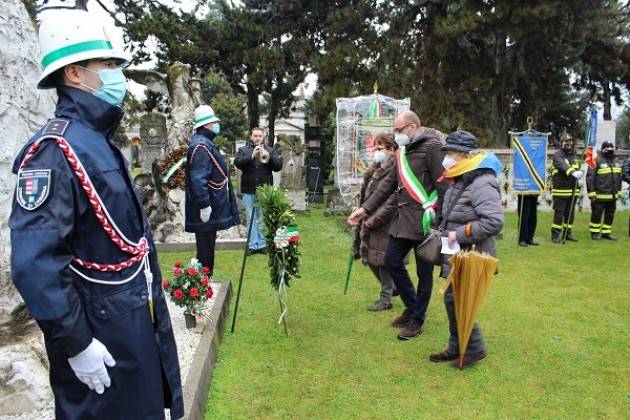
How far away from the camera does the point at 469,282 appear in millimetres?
3852

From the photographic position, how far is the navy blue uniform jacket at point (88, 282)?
1.71 metres

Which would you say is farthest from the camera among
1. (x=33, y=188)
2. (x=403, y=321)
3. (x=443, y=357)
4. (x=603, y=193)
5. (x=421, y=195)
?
(x=603, y=193)

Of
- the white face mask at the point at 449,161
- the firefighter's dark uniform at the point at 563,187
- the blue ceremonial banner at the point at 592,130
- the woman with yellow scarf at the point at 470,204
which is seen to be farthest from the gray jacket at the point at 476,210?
the blue ceremonial banner at the point at 592,130

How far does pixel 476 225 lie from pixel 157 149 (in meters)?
9.26

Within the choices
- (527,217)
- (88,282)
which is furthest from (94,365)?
(527,217)

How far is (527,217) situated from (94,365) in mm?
9088

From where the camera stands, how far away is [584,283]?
683 cm

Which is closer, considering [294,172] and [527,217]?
[527,217]

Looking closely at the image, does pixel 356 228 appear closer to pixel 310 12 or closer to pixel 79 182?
pixel 79 182

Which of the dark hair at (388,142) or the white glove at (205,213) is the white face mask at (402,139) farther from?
the white glove at (205,213)

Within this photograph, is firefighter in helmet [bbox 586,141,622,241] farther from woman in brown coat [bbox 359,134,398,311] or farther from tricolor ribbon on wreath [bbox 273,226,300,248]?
tricolor ribbon on wreath [bbox 273,226,300,248]

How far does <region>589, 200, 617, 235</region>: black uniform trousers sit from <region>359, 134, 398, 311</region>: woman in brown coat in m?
6.45

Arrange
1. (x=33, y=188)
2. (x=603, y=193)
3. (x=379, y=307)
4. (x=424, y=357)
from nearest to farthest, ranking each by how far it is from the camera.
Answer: (x=33, y=188) < (x=424, y=357) < (x=379, y=307) < (x=603, y=193)

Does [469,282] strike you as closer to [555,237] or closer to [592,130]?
[555,237]
